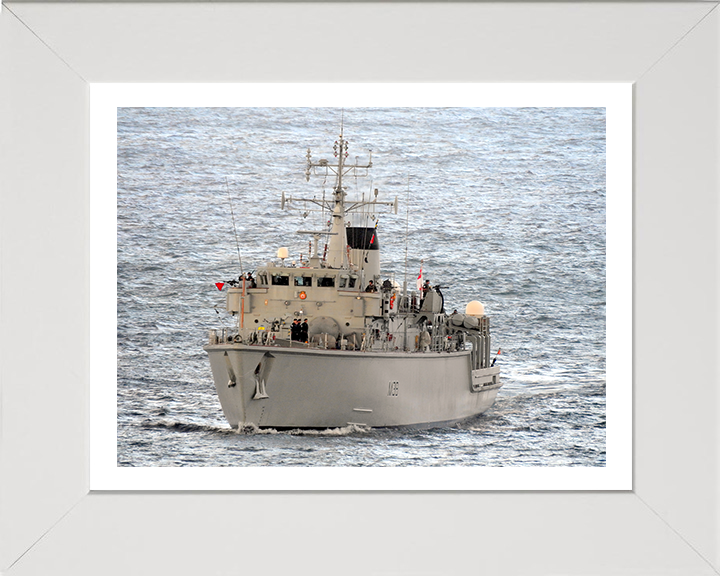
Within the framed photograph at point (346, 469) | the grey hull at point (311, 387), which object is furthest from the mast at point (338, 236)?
the framed photograph at point (346, 469)

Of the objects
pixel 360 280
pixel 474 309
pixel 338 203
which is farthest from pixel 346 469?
pixel 338 203

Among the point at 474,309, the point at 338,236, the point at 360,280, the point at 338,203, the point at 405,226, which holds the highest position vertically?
the point at 338,203

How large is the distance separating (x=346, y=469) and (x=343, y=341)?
6.34 meters

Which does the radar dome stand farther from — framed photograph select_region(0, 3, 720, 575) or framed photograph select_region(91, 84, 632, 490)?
framed photograph select_region(0, 3, 720, 575)

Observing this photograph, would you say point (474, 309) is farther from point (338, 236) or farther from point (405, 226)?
point (338, 236)

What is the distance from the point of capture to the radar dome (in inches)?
649

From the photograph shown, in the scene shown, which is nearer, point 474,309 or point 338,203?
point 474,309

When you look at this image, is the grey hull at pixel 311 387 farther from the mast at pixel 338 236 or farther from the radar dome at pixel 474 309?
the mast at pixel 338 236

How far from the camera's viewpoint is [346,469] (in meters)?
8.08

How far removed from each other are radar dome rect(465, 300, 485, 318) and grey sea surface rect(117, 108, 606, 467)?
0.38 metres

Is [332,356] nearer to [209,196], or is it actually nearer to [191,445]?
[191,445]

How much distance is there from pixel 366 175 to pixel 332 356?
4.02m
